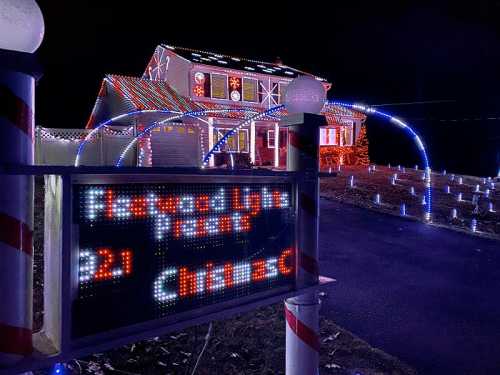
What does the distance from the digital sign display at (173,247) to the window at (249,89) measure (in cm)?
2407

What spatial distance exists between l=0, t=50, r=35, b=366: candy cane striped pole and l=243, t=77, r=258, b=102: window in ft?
81.8

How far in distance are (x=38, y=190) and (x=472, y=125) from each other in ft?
328

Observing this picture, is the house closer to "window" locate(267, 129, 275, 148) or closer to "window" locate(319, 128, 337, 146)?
"window" locate(267, 129, 275, 148)

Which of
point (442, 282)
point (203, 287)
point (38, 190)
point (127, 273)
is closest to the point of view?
point (127, 273)

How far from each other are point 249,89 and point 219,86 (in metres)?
2.16

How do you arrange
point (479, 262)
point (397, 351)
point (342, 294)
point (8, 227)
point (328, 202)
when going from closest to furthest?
point (8, 227)
point (397, 351)
point (342, 294)
point (479, 262)
point (328, 202)

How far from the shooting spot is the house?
2236cm

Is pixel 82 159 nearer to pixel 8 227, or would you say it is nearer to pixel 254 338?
pixel 254 338

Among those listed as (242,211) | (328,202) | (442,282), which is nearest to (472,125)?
(328,202)

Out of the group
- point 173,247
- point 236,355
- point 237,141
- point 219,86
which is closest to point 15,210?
point 173,247

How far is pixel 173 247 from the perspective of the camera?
2354 mm

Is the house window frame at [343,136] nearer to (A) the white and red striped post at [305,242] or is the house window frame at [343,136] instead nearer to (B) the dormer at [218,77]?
(B) the dormer at [218,77]

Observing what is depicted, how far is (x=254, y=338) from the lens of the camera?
16.3 ft

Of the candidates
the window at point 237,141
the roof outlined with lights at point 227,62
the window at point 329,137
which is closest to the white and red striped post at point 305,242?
the roof outlined with lights at point 227,62
